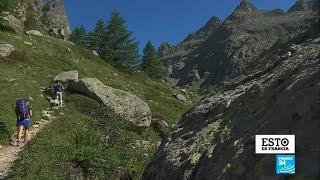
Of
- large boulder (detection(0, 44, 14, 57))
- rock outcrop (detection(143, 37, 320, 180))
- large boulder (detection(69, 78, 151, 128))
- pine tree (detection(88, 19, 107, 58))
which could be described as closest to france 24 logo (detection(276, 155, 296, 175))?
rock outcrop (detection(143, 37, 320, 180))

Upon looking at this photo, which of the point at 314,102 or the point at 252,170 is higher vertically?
the point at 314,102

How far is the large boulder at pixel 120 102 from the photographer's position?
31.5 meters

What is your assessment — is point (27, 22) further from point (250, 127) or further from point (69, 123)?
point (250, 127)

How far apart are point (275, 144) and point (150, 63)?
8598 cm

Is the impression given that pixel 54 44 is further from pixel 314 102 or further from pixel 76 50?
pixel 314 102

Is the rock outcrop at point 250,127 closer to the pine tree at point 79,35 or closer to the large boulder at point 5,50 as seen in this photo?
the large boulder at point 5,50

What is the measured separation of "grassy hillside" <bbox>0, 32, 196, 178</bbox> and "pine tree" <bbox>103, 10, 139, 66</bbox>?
1665 cm

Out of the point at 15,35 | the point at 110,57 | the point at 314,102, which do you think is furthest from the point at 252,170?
the point at 110,57

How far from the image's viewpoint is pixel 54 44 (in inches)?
2320

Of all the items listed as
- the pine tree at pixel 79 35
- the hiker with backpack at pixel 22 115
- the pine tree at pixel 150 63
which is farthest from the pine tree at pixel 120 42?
the hiker with backpack at pixel 22 115

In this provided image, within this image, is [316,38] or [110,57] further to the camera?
[110,57]

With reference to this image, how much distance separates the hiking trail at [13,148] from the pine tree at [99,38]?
1920 inches

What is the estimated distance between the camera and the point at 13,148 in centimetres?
2003

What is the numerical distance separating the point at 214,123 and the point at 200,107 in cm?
155
